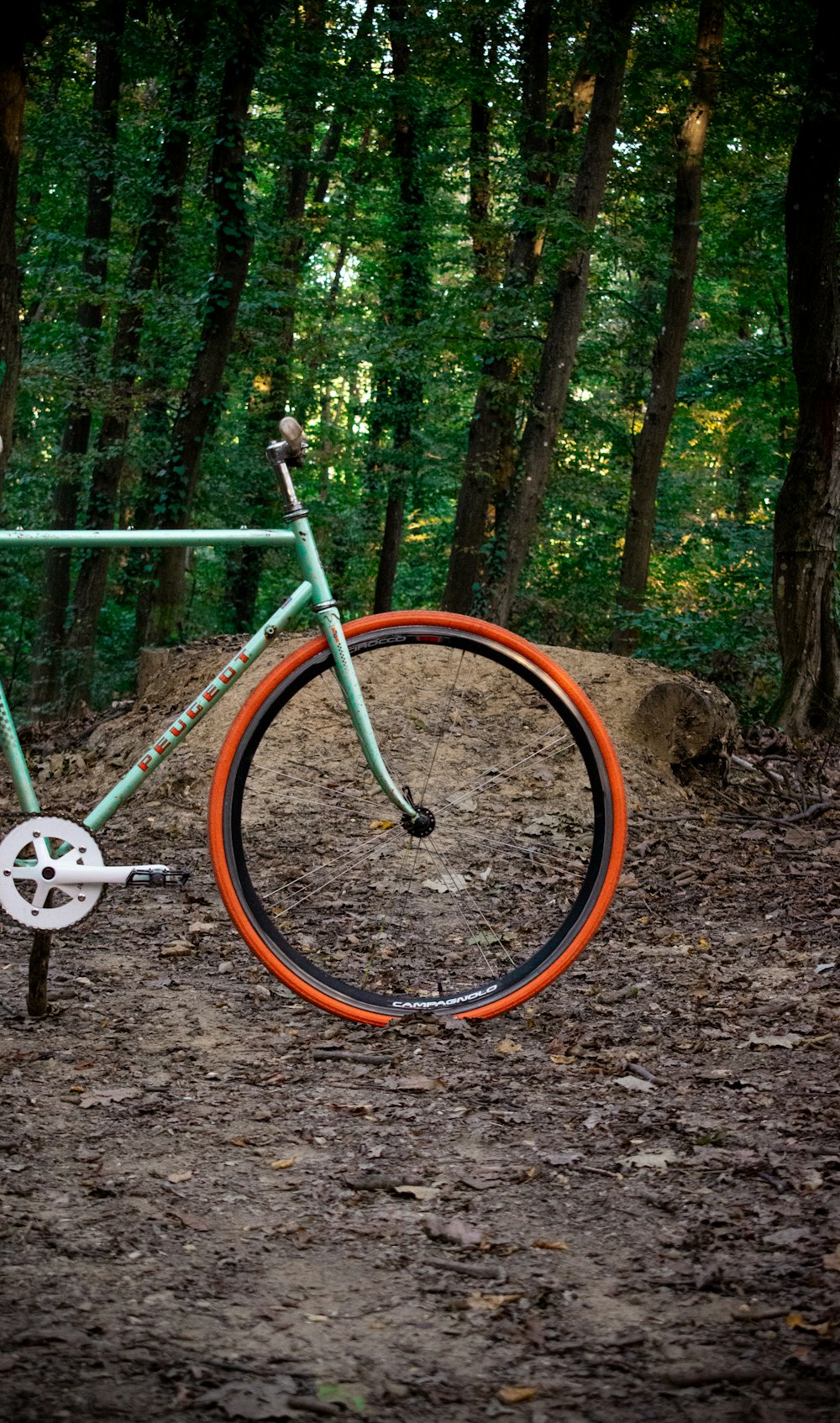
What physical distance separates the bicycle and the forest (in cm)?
274

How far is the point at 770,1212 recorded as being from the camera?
2.07 m

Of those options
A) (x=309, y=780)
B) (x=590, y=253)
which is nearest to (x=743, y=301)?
(x=590, y=253)

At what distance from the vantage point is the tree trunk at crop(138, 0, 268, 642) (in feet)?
38.0

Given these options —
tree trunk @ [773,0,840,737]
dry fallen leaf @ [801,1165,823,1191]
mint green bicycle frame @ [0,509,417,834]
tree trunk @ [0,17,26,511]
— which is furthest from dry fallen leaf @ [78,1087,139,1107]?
tree trunk @ [773,0,840,737]

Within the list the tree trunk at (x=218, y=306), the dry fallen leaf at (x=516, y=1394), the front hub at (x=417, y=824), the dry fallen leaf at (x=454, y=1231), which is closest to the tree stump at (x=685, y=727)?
the front hub at (x=417, y=824)

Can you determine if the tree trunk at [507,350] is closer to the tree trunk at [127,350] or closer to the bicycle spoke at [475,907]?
the tree trunk at [127,350]

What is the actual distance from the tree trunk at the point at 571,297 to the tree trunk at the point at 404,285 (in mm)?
2684

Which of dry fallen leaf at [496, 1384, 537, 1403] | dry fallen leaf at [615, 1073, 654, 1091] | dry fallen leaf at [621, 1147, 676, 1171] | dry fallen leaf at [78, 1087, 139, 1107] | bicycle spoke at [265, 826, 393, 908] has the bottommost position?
dry fallen leaf at [78, 1087, 139, 1107]

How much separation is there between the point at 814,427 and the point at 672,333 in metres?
7.20

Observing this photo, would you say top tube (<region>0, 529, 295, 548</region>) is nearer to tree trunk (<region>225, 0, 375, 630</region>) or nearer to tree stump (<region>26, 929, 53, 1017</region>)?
tree stump (<region>26, 929, 53, 1017</region>)

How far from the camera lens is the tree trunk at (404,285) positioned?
1578 cm

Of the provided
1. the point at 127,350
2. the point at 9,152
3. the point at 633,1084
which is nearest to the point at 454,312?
the point at 127,350

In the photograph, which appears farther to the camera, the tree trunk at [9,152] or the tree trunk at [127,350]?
the tree trunk at [127,350]

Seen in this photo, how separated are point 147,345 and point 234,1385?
14.0 m
